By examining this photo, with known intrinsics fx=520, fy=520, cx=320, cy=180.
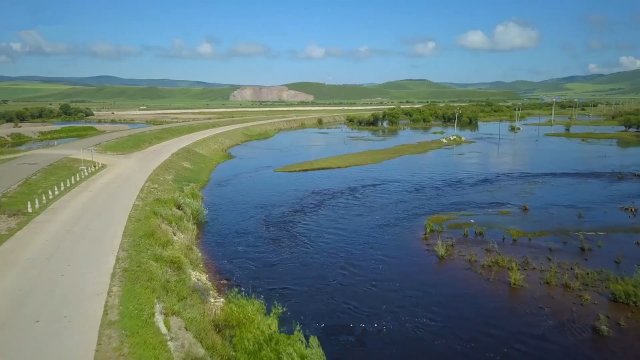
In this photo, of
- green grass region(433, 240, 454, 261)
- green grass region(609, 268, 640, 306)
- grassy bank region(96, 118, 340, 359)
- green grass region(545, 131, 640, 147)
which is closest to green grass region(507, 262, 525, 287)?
green grass region(609, 268, 640, 306)

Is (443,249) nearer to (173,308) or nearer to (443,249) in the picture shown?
(443,249)

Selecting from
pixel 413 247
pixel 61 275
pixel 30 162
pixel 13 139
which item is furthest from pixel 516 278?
pixel 13 139

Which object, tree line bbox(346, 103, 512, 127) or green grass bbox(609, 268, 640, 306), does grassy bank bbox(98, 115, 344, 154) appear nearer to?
tree line bbox(346, 103, 512, 127)

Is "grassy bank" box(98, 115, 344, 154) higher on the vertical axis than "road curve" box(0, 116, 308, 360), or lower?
higher

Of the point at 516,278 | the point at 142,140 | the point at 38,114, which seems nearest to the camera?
the point at 516,278

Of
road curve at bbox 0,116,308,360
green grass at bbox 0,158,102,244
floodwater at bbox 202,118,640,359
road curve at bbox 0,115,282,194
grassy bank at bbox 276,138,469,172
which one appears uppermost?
road curve at bbox 0,115,282,194

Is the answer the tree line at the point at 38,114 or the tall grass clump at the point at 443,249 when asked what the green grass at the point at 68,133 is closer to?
the tree line at the point at 38,114
